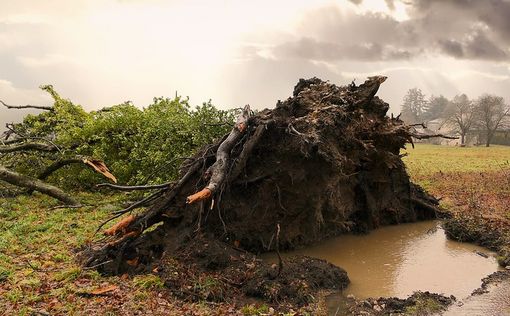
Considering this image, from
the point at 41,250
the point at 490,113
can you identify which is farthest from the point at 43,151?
the point at 490,113

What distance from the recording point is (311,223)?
8344 mm

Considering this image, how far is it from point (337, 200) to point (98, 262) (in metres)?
4.35

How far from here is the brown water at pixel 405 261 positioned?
265 inches

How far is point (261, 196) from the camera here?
7.74m

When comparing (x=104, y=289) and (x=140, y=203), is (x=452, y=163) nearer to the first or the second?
(x=140, y=203)

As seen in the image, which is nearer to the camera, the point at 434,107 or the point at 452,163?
the point at 452,163

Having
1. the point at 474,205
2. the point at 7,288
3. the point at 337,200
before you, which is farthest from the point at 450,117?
the point at 7,288

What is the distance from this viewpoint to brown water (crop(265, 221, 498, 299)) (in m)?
6.73

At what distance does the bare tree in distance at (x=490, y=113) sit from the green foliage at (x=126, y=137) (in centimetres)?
5301

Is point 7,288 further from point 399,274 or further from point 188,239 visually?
point 399,274

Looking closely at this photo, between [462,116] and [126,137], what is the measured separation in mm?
59979

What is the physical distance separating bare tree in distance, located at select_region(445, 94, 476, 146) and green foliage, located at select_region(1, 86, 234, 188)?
54310mm

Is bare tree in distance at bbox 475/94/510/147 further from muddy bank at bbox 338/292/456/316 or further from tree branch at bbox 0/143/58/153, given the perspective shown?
muddy bank at bbox 338/292/456/316

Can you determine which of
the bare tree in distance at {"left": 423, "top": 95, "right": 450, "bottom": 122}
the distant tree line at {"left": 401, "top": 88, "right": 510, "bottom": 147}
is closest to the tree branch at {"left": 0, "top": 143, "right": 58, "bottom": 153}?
the distant tree line at {"left": 401, "top": 88, "right": 510, "bottom": 147}
